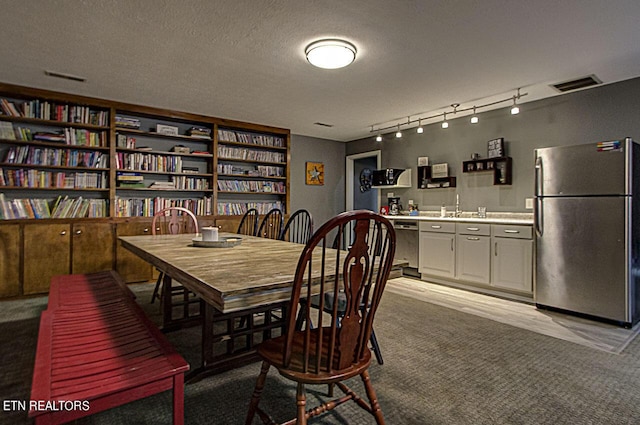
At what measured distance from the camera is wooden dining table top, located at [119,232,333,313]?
110 cm

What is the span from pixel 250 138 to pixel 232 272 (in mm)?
4418

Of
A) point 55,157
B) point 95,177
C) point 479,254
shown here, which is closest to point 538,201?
point 479,254

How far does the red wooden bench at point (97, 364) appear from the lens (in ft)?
3.37

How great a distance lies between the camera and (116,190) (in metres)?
4.45

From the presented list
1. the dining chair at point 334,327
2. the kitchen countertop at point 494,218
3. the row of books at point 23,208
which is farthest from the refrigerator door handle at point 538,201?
the row of books at point 23,208

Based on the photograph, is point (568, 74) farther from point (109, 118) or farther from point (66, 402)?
point (109, 118)

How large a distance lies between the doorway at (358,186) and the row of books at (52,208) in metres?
4.18

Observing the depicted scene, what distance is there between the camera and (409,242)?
190 inches

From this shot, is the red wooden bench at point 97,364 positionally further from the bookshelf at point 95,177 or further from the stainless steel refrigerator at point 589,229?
the stainless steel refrigerator at point 589,229

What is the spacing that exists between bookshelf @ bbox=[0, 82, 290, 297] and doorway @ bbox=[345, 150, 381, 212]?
2.22 m

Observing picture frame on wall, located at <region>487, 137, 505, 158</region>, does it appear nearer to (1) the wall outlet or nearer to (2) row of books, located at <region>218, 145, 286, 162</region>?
(1) the wall outlet

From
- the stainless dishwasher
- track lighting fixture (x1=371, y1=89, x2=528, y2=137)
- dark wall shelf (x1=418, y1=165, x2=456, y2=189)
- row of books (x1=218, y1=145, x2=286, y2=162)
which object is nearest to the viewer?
track lighting fixture (x1=371, y1=89, x2=528, y2=137)

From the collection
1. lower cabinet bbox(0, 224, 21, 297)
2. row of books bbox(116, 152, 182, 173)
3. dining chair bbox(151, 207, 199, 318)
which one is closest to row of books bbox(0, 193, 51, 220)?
lower cabinet bbox(0, 224, 21, 297)

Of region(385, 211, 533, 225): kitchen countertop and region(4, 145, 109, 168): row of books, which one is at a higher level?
region(4, 145, 109, 168): row of books
